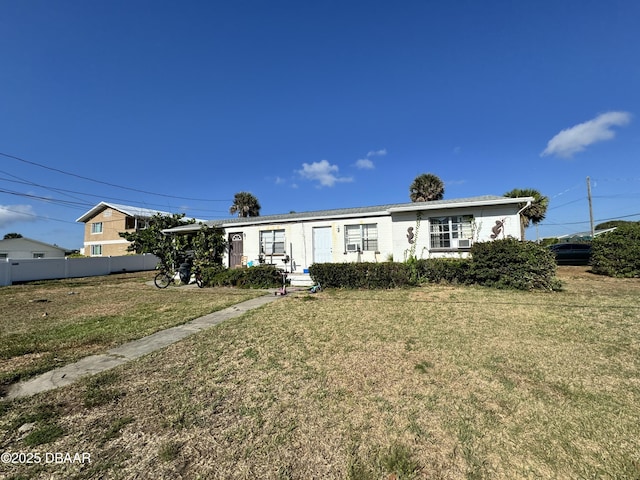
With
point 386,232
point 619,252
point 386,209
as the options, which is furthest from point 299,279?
point 619,252

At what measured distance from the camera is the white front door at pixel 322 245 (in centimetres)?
1408

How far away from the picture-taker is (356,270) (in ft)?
→ 36.8

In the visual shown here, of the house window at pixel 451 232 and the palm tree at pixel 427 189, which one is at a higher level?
the palm tree at pixel 427 189

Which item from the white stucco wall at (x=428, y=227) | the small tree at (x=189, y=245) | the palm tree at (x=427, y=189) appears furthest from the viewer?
the palm tree at (x=427, y=189)

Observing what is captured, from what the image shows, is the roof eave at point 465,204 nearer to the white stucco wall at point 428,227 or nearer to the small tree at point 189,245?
the white stucco wall at point 428,227

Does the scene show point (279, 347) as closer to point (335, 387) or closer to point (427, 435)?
point (335, 387)

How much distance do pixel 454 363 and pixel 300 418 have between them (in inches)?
95.5

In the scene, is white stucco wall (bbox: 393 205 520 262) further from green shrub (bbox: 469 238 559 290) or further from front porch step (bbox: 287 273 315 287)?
front porch step (bbox: 287 273 315 287)

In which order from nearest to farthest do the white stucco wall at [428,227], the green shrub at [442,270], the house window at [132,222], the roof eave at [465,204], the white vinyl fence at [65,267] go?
the green shrub at [442,270]
the roof eave at [465,204]
the white stucco wall at [428,227]
the white vinyl fence at [65,267]
the house window at [132,222]

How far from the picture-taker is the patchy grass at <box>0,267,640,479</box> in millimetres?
2307

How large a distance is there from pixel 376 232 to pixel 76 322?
10972 mm

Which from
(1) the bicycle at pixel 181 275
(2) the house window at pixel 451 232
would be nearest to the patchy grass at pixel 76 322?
(1) the bicycle at pixel 181 275

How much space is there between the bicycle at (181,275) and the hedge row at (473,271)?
6.10m

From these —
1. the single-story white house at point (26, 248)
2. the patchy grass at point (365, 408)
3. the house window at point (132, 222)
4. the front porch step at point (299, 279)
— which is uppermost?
the house window at point (132, 222)
